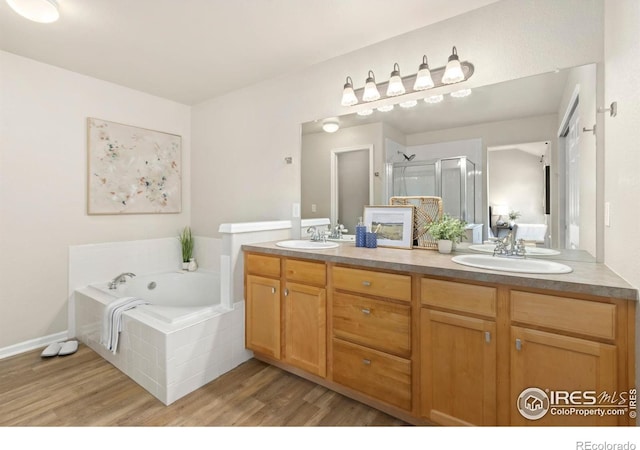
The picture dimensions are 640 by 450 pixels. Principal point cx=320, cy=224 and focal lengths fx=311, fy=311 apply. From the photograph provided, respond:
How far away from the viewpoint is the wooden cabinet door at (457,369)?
1.37 meters

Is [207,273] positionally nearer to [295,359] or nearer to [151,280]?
[151,280]

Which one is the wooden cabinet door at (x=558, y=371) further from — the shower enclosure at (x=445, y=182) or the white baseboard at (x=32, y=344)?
the white baseboard at (x=32, y=344)

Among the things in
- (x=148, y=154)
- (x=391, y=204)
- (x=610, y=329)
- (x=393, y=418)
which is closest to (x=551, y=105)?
(x=391, y=204)

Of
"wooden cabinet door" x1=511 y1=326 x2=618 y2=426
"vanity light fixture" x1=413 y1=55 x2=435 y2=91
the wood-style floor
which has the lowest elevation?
the wood-style floor

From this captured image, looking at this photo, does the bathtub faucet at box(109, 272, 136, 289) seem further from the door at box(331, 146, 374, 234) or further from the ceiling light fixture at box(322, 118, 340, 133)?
the ceiling light fixture at box(322, 118, 340, 133)

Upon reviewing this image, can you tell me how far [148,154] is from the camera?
3238mm

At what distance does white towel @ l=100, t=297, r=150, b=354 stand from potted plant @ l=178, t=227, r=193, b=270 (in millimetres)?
1197

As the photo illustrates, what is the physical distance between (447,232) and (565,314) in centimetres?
82

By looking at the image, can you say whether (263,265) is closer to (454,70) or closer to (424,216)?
(424,216)

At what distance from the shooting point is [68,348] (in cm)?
249

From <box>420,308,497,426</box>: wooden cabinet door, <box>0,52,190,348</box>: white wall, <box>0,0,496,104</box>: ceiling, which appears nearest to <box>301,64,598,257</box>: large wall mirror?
<box>0,0,496,104</box>: ceiling

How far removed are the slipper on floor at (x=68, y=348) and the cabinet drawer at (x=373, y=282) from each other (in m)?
2.25

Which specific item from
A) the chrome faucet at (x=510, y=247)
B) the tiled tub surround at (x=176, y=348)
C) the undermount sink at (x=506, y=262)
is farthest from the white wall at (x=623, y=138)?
the tiled tub surround at (x=176, y=348)

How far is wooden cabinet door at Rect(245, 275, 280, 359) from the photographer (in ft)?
7.09
